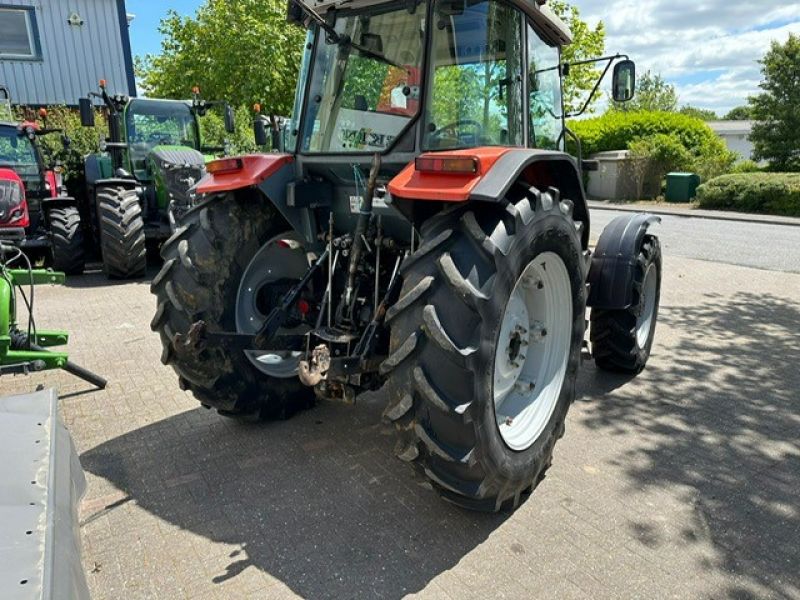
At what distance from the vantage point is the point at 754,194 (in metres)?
17.8

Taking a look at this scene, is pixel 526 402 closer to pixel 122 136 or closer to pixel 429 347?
pixel 429 347

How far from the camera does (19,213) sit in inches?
325

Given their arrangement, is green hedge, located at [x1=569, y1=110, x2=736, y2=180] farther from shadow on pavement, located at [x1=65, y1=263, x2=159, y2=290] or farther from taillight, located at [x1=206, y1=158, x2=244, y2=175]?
taillight, located at [x1=206, y1=158, x2=244, y2=175]

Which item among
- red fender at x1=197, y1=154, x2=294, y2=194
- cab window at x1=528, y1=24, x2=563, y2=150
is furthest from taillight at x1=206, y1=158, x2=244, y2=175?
cab window at x1=528, y1=24, x2=563, y2=150

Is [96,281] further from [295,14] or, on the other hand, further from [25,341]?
[295,14]

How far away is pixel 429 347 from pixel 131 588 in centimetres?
151

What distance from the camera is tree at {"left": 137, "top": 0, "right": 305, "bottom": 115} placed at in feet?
56.0

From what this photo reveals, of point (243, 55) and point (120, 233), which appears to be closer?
point (120, 233)

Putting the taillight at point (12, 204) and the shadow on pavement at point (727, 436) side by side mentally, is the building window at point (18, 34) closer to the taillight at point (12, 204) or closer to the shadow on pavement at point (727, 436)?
the taillight at point (12, 204)

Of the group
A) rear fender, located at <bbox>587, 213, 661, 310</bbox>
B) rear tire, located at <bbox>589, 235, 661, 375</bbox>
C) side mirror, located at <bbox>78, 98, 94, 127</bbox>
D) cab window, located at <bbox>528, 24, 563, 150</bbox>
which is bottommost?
rear tire, located at <bbox>589, 235, 661, 375</bbox>

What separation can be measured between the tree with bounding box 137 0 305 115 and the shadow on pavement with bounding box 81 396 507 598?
15.2 metres

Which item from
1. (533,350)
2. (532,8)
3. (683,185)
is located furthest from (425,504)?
(683,185)

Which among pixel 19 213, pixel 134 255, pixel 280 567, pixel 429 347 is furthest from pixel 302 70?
pixel 19 213

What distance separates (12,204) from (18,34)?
30.8 ft
